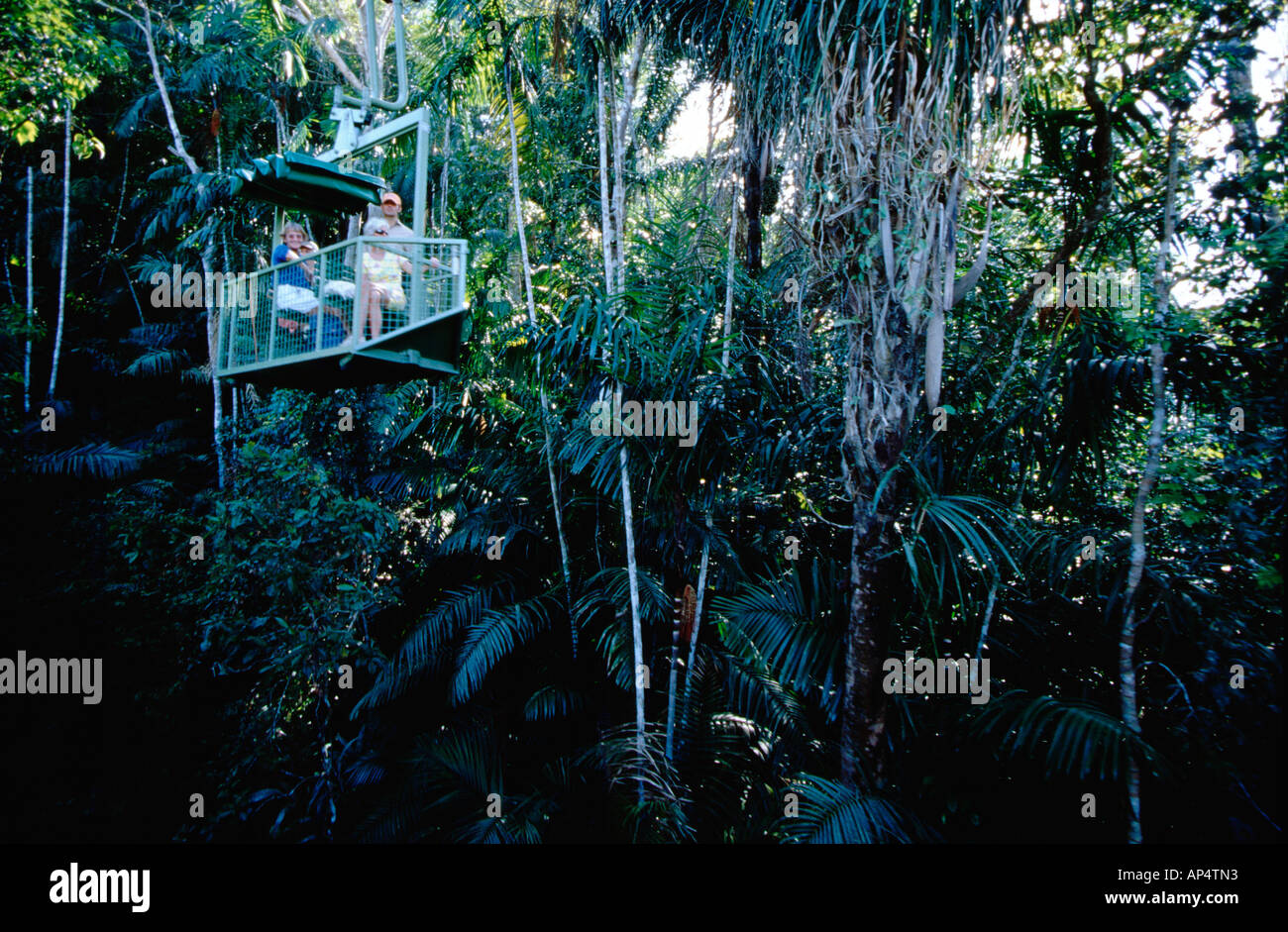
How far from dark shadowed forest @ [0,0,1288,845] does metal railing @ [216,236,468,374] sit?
0.10ft

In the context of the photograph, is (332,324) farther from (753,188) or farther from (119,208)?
(119,208)

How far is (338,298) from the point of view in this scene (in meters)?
3.93

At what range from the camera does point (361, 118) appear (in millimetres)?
4238

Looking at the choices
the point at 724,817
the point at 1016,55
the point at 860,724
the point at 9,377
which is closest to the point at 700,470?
Result: the point at 860,724

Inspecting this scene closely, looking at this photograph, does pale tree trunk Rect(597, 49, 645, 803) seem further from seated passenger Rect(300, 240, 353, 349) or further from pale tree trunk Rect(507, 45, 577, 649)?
seated passenger Rect(300, 240, 353, 349)

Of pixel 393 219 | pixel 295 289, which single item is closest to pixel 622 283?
pixel 393 219

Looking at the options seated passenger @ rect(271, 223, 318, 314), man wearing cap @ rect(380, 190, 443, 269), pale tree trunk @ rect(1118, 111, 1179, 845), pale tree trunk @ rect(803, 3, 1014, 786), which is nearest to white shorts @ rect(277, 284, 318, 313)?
seated passenger @ rect(271, 223, 318, 314)

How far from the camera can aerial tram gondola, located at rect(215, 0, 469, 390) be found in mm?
3715

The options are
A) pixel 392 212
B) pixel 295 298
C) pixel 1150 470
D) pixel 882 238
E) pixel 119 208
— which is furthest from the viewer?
pixel 119 208

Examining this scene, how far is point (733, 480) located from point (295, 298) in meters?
3.39

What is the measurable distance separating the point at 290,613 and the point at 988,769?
4.92 metres

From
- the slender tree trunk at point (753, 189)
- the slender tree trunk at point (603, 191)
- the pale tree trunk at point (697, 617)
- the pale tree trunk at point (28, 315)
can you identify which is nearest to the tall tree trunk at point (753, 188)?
the slender tree trunk at point (753, 189)

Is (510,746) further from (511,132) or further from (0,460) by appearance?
(0,460)
